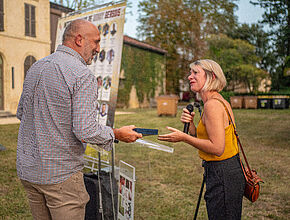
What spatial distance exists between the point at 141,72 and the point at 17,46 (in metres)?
15.7

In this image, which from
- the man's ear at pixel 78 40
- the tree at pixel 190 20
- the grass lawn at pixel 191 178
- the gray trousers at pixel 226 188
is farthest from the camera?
the tree at pixel 190 20

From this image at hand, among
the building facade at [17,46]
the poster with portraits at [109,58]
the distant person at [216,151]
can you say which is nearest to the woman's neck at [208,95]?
the distant person at [216,151]

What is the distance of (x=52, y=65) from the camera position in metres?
1.42

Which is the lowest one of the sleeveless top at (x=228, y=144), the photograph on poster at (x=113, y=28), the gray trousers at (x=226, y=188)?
the gray trousers at (x=226, y=188)

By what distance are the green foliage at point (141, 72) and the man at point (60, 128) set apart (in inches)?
728

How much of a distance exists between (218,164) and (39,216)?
114 cm

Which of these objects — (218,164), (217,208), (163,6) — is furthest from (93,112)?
(163,6)

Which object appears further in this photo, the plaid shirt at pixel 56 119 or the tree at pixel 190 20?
the tree at pixel 190 20

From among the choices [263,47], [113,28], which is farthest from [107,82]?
[263,47]

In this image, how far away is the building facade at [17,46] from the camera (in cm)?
788

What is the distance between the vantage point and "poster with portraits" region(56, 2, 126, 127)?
11.5 feet

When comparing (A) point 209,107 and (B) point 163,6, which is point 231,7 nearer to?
(B) point 163,6

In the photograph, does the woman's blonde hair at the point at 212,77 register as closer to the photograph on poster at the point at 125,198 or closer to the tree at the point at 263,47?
the photograph on poster at the point at 125,198

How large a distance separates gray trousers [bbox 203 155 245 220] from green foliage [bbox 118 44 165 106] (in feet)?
60.3
